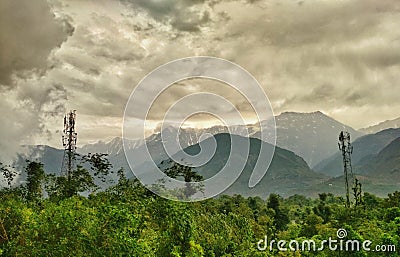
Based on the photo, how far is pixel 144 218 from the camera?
18.2m

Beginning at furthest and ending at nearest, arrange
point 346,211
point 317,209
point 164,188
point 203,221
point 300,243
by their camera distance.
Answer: point 317,209, point 346,211, point 203,221, point 164,188, point 300,243

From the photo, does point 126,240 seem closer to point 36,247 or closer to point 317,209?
point 36,247

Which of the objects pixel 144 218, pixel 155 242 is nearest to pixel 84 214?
pixel 155 242

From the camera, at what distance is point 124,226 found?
1416cm

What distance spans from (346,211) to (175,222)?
63.0 ft

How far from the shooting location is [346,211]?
3153 cm

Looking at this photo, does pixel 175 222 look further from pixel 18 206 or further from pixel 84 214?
pixel 18 206

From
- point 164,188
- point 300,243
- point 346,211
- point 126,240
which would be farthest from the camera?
point 346,211

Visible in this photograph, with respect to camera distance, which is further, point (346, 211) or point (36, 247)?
point (346, 211)

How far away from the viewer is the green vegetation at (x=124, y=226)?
13750mm

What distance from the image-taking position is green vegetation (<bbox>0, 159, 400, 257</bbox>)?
1375 centimetres

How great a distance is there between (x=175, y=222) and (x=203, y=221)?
25.5 feet

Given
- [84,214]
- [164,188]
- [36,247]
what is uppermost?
[164,188]

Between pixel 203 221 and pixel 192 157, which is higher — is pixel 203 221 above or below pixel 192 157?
below
